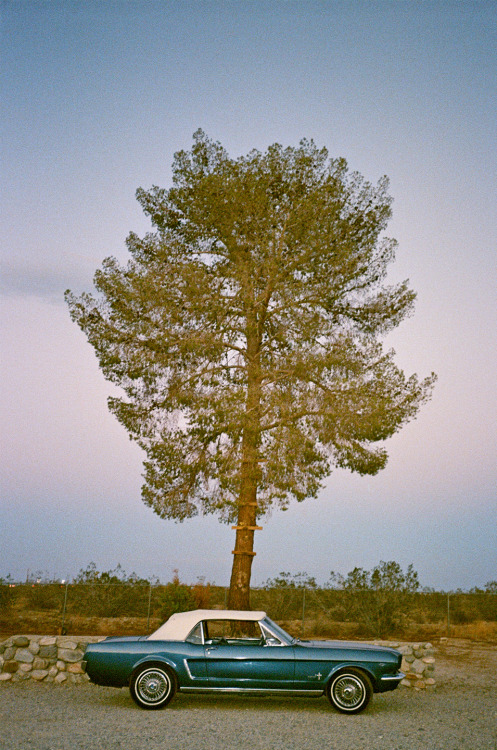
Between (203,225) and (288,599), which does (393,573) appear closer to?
(288,599)

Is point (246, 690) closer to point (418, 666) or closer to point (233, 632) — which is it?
point (233, 632)

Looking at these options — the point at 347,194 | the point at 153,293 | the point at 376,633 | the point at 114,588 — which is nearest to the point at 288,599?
the point at 376,633

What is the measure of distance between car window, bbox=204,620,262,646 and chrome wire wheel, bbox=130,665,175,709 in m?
0.70

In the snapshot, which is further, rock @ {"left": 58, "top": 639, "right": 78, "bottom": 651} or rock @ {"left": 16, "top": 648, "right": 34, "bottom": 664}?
rock @ {"left": 58, "top": 639, "right": 78, "bottom": 651}

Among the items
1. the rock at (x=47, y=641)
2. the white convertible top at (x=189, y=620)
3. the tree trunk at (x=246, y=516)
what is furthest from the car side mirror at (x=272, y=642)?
the tree trunk at (x=246, y=516)

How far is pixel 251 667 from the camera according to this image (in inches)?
394

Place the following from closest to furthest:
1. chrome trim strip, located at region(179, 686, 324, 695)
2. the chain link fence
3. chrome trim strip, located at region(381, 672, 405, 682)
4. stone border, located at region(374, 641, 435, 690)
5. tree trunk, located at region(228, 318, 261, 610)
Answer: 1. chrome trim strip, located at region(179, 686, 324, 695)
2. chrome trim strip, located at region(381, 672, 405, 682)
3. stone border, located at region(374, 641, 435, 690)
4. tree trunk, located at region(228, 318, 261, 610)
5. the chain link fence

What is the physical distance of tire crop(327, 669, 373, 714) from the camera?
10.1 metres

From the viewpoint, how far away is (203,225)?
19.2 metres

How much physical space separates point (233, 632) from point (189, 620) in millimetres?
621

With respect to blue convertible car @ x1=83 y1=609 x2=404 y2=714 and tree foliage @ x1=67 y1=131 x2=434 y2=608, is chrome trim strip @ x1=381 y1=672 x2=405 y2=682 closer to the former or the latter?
blue convertible car @ x1=83 y1=609 x2=404 y2=714

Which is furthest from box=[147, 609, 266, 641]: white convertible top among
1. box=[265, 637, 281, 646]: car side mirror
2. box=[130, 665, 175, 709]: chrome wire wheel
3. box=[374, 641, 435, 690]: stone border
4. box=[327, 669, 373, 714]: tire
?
box=[374, 641, 435, 690]: stone border

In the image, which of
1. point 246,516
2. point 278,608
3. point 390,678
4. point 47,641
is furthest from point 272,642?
point 278,608

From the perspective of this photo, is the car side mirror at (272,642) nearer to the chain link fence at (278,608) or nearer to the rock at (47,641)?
the rock at (47,641)
